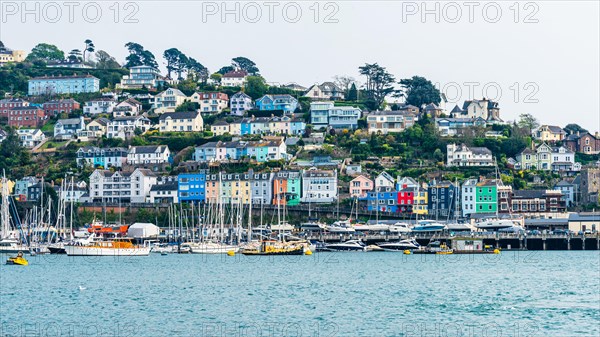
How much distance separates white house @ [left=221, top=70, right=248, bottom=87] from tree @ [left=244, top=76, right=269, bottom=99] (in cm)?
356

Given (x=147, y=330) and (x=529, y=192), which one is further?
(x=529, y=192)

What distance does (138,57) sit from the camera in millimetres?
165625

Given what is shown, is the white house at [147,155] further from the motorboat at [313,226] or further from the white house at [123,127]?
the motorboat at [313,226]

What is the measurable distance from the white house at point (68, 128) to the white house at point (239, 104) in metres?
18.2

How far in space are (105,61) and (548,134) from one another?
6940 cm

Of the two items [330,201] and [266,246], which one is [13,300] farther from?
[330,201]

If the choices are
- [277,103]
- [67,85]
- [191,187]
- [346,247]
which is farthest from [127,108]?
[346,247]

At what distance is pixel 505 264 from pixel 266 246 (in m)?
19.0

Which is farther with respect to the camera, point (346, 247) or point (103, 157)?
point (103, 157)

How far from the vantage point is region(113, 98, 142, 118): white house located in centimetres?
13875

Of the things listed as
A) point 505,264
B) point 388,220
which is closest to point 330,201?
point 388,220

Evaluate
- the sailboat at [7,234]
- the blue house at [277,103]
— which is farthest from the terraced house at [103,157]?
the blue house at [277,103]

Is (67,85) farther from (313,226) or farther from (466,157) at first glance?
(313,226)

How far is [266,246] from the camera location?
86.1 meters
